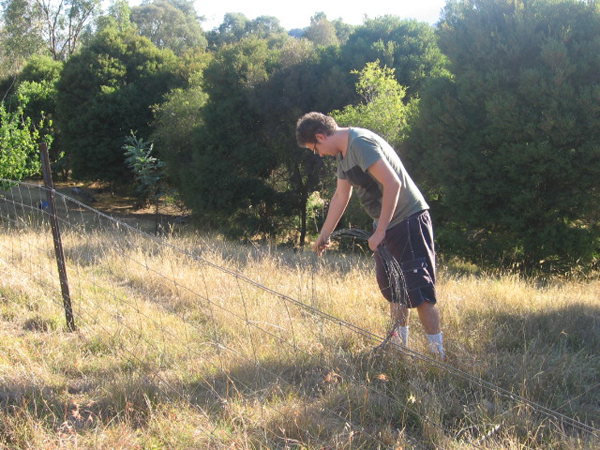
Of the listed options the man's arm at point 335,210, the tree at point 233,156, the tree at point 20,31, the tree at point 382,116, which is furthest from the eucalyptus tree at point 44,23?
the man's arm at point 335,210

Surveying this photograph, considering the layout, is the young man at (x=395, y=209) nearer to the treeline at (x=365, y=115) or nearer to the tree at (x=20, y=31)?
the treeline at (x=365, y=115)

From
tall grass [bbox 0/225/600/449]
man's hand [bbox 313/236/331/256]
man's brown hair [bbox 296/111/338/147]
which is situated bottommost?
tall grass [bbox 0/225/600/449]

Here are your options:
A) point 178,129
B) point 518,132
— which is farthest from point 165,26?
point 518,132

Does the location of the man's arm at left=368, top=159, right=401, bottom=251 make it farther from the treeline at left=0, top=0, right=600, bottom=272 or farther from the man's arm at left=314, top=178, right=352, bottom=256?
the treeline at left=0, top=0, right=600, bottom=272

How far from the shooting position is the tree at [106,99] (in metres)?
20.4

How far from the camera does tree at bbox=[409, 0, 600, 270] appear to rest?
828cm

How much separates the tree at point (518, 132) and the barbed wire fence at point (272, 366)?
531cm

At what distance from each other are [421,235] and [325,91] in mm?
12606

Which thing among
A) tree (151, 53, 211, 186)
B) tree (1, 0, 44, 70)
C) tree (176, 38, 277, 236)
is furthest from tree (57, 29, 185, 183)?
tree (1, 0, 44, 70)

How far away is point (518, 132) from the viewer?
859 cm

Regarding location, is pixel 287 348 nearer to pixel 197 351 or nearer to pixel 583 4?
pixel 197 351

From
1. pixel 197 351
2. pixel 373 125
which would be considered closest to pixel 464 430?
pixel 197 351

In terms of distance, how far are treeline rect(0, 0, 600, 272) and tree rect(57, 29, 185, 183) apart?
0.06 m

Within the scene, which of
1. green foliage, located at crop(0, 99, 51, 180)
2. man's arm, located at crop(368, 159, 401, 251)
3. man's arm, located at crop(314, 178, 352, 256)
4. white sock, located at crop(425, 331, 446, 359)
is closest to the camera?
man's arm, located at crop(368, 159, 401, 251)
